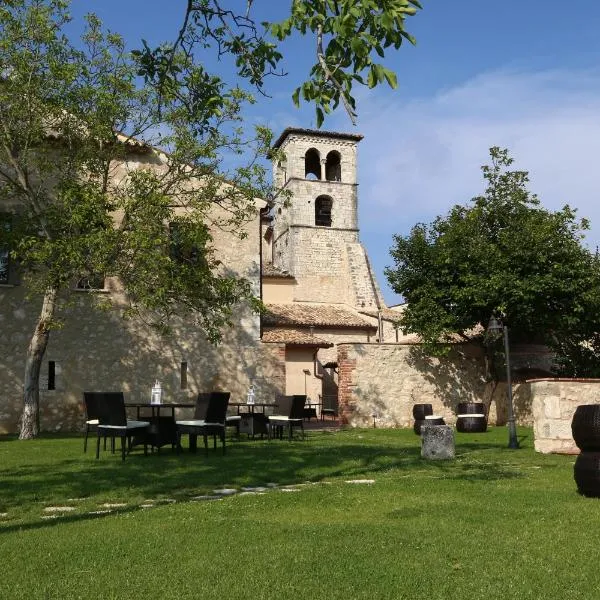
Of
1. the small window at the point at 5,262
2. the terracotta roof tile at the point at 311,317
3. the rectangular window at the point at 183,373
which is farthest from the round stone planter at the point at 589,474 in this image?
the terracotta roof tile at the point at 311,317

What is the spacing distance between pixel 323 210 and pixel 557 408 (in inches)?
1337

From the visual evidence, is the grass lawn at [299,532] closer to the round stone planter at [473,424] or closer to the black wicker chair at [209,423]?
the black wicker chair at [209,423]

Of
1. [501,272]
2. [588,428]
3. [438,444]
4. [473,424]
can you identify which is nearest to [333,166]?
[501,272]

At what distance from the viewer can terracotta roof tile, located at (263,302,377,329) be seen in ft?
95.9

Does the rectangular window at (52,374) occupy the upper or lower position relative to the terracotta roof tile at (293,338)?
lower

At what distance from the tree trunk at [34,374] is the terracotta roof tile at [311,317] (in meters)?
13.4

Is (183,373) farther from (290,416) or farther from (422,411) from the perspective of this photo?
(422,411)

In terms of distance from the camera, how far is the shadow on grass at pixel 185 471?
7.14 m

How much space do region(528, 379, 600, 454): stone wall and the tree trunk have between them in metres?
10.7

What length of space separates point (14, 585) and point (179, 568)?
3.05ft

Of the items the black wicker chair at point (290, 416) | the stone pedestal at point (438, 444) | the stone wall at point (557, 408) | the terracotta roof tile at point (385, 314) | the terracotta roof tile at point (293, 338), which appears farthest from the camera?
the terracotta roof tile at point (385, 314)

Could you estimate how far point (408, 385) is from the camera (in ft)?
69.3

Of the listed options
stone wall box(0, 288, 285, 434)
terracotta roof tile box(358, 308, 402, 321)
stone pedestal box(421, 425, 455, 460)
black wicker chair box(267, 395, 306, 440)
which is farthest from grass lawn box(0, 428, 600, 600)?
terracotta roof tile box(358, 308, 402, 321)

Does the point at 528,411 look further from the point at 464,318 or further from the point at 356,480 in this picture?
the point at 356,480
